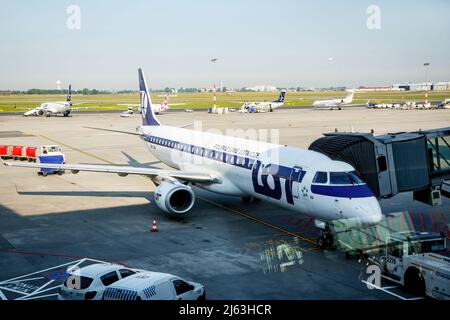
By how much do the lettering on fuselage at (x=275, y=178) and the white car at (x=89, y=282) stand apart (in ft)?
35.3

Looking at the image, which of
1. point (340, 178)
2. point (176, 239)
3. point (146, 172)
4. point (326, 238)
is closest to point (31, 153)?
point (146, 172)

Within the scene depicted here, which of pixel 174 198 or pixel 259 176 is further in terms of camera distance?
pixel 174 198

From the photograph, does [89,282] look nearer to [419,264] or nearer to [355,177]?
[419,264]

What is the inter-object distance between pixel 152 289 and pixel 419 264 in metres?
10.1

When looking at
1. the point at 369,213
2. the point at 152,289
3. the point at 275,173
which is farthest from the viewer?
the point at 275,173

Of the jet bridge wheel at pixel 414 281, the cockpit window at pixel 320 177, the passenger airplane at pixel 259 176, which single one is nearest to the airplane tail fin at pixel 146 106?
the passenger airplane at pixel 259 176

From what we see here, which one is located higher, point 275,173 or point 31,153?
point 31,153

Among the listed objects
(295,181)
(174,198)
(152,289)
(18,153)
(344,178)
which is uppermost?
(18,153)

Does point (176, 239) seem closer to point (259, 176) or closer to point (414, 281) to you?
point (259, 176)

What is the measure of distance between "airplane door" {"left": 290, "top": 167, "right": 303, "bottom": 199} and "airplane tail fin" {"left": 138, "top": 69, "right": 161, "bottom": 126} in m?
22.4

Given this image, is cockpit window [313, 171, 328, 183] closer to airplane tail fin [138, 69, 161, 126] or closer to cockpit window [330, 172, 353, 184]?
cockpit window [330, 172, 353, 184]

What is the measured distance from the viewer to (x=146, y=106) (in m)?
48.0

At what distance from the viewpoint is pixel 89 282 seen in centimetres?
1909

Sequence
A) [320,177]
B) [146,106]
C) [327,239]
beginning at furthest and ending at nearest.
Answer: [146,106]
[320,177]
[327,239]
